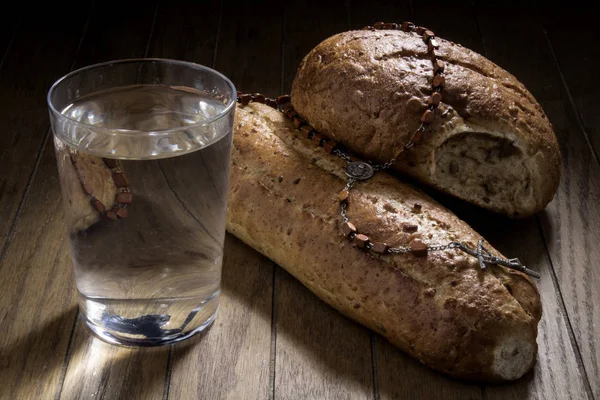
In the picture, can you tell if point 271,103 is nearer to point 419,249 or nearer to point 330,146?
point 330,146

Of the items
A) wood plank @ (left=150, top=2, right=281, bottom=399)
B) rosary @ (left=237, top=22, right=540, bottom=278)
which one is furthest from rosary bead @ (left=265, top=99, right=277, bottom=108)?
wood plank @ (left=150, top=2, right=281, bottom=399)

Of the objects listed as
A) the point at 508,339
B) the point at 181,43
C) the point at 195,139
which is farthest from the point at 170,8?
the point at 508,339

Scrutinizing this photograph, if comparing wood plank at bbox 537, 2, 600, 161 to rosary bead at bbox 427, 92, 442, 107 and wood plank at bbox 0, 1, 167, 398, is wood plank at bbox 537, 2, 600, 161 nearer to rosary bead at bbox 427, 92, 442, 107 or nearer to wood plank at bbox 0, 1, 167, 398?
rosary bead at bbox 427, 92, 442, 107

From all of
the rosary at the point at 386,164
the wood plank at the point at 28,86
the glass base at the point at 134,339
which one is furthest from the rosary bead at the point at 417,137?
the wood plank at the point at 28,86

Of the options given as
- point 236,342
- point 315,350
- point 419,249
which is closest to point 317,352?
point 315,350

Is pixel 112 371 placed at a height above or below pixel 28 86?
above

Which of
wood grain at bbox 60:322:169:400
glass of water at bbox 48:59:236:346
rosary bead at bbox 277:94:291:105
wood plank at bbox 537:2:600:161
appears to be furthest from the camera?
wood plank at bbox 537:2:600:161

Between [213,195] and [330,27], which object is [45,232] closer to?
[213,195]
